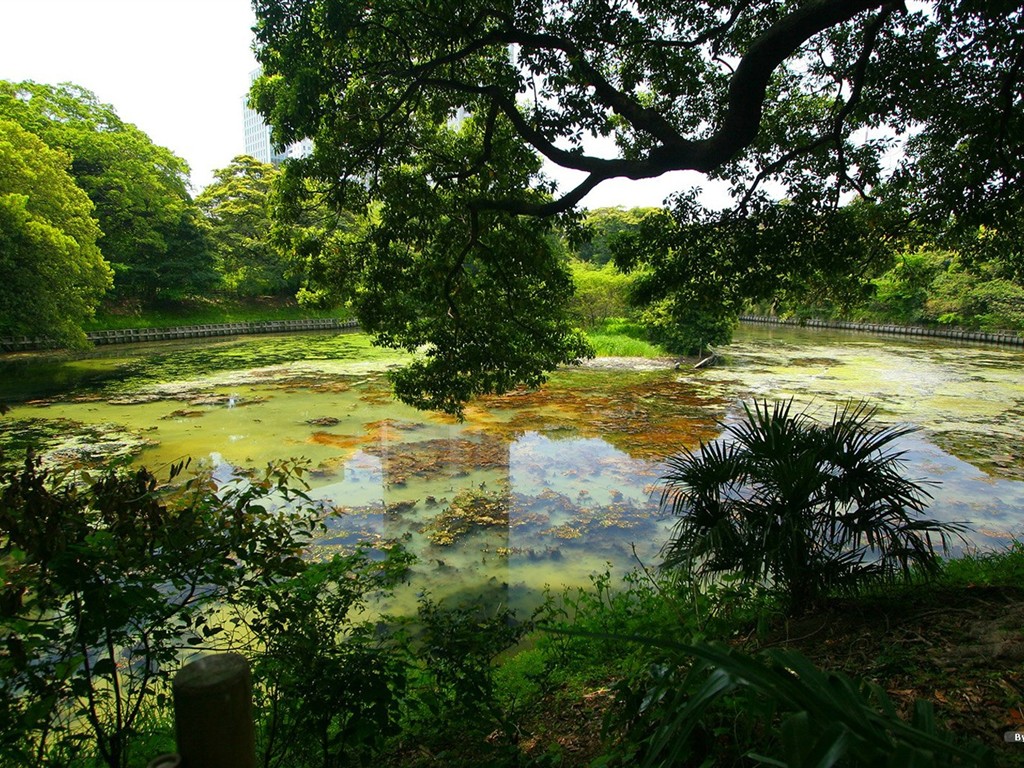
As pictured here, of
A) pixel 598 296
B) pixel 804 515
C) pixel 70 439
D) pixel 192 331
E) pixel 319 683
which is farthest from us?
pixel 192 331

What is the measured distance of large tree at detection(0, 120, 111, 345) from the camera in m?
14.7

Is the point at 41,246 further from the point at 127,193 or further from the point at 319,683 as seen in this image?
the point at 319,683

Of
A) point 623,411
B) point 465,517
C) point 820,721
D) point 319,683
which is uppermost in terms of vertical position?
point 820,721

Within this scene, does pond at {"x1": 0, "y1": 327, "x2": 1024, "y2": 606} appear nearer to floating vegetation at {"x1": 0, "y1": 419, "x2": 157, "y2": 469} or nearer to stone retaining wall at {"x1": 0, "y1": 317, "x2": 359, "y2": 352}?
floating vegetation at {"x1": 0, "y1": 419, "x2": 157, "y2": 469}

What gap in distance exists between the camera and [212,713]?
3.93 feet

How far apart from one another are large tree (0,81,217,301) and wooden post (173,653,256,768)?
30263 mm

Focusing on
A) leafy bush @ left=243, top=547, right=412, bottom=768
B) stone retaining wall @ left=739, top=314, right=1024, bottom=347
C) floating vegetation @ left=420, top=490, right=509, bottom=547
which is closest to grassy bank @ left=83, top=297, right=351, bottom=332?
floating vegetation @ left=420, top=490, right=509, bottom=547

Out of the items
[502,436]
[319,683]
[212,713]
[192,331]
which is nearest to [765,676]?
[212,713]

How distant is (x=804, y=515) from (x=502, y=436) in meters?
7.74

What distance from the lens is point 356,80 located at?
5438 millimetres

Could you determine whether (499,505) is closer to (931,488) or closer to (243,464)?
(243,464)

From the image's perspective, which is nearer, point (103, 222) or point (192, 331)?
point (103, 222)

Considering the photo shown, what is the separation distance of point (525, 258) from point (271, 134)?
284cm

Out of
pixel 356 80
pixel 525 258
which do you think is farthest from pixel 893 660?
pixel 356 80
